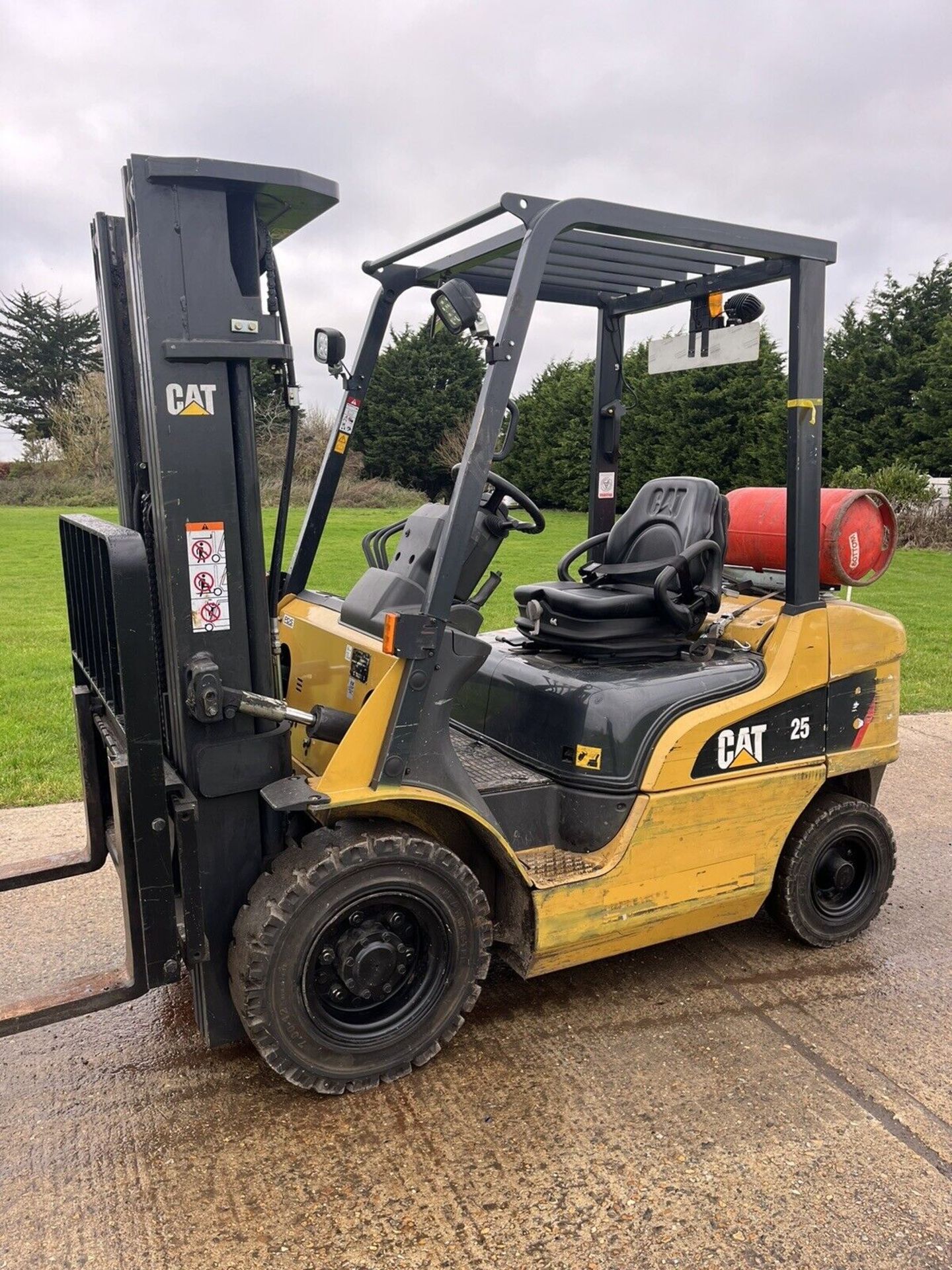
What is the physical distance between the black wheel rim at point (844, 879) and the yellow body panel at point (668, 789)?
1.23 feet

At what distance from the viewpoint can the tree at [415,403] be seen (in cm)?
2489

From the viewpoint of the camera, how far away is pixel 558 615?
4.00 meters

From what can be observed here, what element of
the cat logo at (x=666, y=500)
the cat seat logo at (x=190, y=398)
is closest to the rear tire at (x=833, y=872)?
the cat logo at (x=666, y=500)

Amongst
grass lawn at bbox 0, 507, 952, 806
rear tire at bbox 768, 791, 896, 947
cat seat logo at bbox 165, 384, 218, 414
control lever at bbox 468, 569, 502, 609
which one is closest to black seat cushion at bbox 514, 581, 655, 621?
control lever at bbox 468, 569, 502, 609

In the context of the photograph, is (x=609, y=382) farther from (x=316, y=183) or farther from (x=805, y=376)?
(x=316, y=183)

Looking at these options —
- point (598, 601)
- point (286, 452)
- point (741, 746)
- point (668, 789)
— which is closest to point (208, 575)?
point (286, 452)

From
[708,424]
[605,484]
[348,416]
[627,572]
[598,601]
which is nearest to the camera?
[598,601]

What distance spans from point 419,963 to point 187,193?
7.80ft

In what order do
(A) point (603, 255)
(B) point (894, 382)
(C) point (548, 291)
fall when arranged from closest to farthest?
1. (A) point (603, 255)
2. (C) point (548, 291)
3. (B) point (894, 382)

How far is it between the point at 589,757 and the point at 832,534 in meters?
1.34

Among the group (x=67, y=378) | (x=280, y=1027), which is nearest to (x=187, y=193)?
(x=280, y=1027)

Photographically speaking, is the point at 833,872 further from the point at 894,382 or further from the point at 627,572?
the point at 894,382

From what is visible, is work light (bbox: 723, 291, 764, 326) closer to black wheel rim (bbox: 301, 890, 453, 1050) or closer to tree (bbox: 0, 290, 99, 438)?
black wheel rim (bbox: 301, 890, 453, 1050)

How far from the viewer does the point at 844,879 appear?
4.19m
